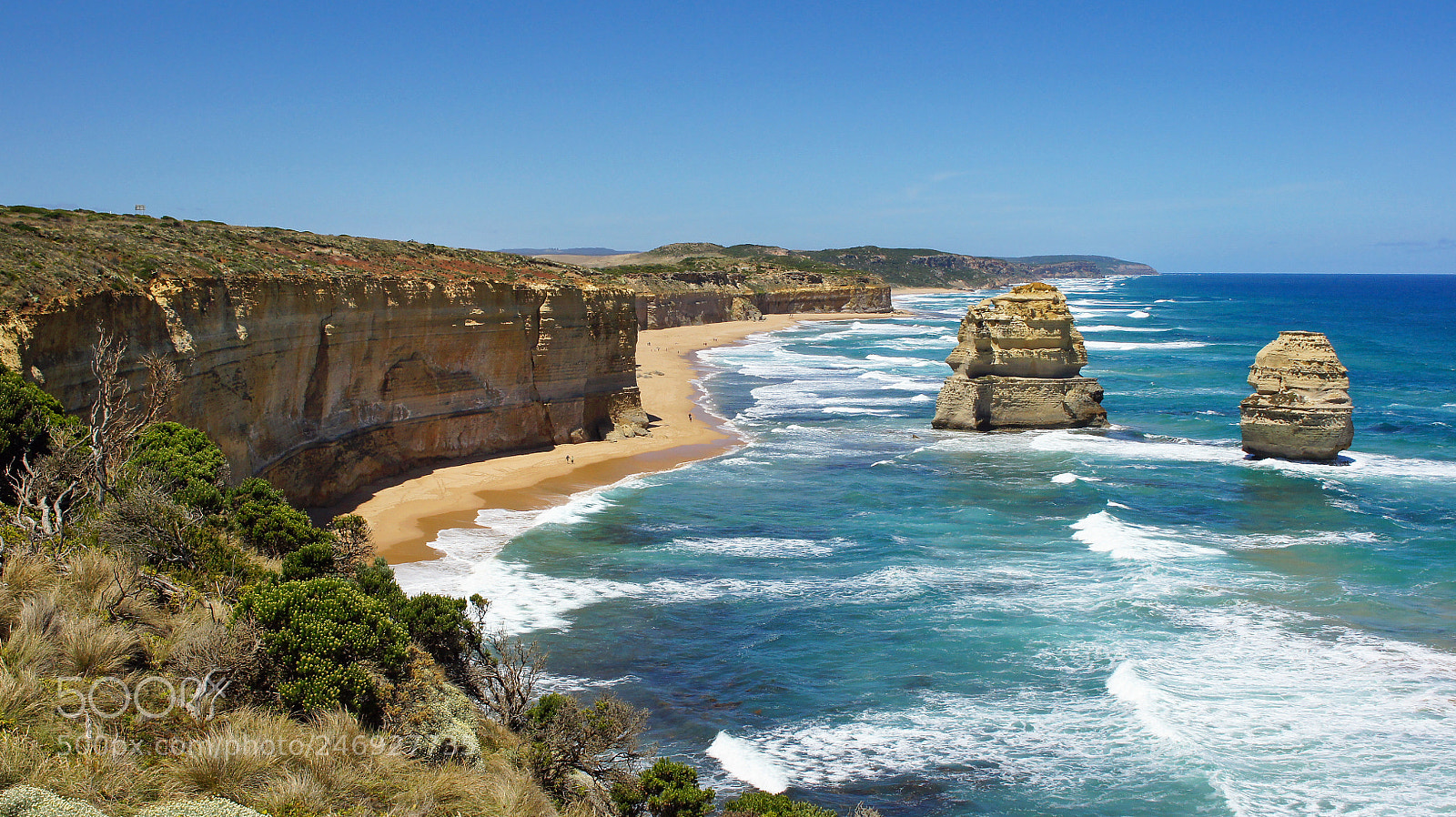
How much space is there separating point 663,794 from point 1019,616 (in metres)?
9.27

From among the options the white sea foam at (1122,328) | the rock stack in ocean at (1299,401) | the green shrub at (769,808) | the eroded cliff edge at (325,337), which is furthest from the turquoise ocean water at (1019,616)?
the white sea foam at (1122,328)

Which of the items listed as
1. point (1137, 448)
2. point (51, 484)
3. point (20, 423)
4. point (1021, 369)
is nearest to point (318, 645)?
point (51, 484)

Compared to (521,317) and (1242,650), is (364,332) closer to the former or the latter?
(521,317)

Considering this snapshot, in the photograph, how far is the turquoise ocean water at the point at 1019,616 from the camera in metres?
12.5

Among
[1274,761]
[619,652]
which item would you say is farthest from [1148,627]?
[619,652]

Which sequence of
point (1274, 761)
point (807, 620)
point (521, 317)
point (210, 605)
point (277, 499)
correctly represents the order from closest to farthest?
point (210, 605)
point (1274, 761)
point (277, 499)
point (807, 620)
point (521, 317)

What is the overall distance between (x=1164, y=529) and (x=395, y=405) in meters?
19.7

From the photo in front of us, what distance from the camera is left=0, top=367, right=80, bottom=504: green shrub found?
1171cm

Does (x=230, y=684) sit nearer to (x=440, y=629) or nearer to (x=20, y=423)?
(x=440, y=629)

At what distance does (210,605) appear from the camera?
9.44 metres

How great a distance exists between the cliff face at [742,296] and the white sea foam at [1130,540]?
57.7m

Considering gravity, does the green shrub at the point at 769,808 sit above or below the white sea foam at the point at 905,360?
below

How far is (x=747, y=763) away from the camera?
41.2 feet

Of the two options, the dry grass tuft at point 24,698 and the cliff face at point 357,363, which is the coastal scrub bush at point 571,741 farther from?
the cliff face at point 357,363
